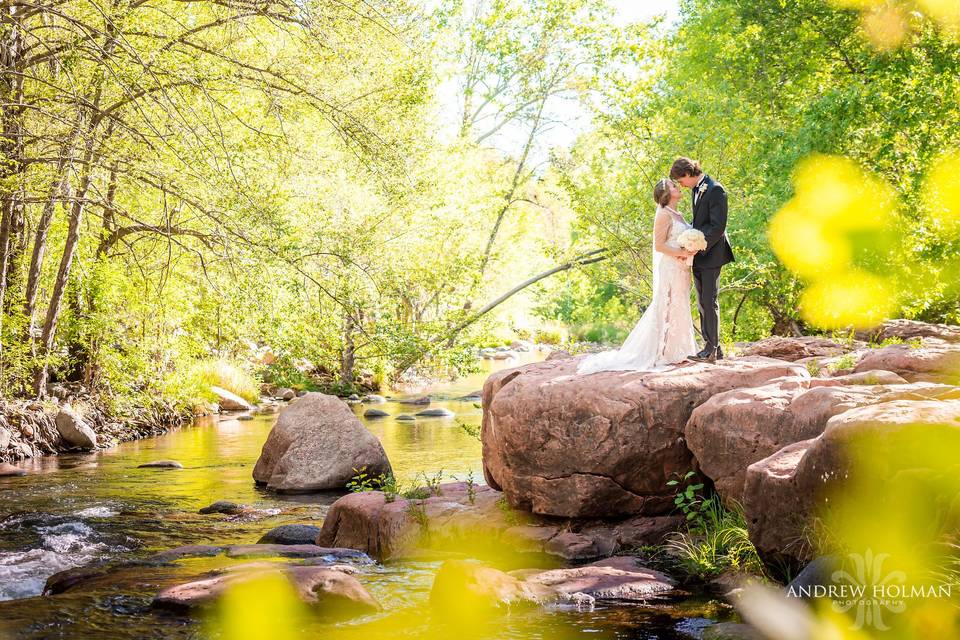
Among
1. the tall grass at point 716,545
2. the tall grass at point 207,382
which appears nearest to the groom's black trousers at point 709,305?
the tall grass at point 716,545

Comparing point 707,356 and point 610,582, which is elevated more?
point 707,356

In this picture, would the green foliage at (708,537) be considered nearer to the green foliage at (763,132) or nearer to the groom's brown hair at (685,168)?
the groom's brown hair at (685,168)

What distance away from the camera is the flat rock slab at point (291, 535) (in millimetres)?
9562

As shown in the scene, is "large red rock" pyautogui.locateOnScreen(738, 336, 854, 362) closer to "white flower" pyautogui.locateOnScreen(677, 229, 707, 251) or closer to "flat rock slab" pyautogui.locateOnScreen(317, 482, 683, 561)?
"white flower" pyautogui.locateOnScreen(677, 229, 707, 251)

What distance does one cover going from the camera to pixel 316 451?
43.7ft

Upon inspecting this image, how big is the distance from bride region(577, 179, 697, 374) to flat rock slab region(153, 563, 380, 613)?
3.67 m

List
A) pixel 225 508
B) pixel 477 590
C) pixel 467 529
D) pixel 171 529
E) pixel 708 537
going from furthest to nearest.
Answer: pixel 225 508
pixel 171 529
pixel 467 529
pixel 708 537
pixel 477 590

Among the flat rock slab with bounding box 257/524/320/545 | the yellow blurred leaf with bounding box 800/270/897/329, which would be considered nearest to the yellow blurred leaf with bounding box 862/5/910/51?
the yellow blurred leaf with bounding box 800/270/897/329

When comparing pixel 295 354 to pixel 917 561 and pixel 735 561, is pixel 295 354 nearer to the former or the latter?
pixel 735 561

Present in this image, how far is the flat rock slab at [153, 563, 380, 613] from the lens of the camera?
6574mm

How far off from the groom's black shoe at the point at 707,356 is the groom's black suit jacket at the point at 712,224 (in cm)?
92

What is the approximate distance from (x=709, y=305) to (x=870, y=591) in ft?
14.5

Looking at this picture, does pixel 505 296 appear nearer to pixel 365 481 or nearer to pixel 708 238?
pixel 365 481

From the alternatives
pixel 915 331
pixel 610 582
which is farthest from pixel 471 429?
pixel 915 331
